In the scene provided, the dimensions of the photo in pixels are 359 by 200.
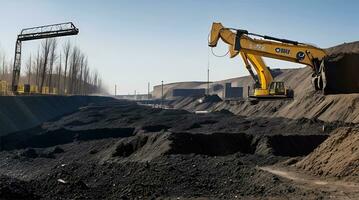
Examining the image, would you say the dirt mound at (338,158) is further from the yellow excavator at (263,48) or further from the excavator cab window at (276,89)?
the excavator cab window at (276,89)

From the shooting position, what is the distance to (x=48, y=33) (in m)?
55.2

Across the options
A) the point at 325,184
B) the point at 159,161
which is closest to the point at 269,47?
the point at 159,161

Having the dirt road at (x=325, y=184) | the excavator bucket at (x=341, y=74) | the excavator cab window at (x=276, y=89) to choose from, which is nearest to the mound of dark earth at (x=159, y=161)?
the dirt road at (x=325, y=184)

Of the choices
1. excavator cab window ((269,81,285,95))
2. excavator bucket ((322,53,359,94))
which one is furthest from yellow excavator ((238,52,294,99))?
excavator bucket ((322,53,359,94))

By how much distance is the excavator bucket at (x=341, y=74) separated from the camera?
26719 millimetres

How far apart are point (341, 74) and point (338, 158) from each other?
12.4 m

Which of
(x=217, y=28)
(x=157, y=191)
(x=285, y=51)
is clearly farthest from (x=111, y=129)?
(x=157, y=191)

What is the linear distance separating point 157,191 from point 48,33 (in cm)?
4423

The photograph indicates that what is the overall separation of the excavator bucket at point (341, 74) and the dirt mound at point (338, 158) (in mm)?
9436

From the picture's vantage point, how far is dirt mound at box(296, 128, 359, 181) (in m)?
15.2

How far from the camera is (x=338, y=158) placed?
16.1 metres

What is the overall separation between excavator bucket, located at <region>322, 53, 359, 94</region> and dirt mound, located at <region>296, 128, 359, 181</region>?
944 centimetres

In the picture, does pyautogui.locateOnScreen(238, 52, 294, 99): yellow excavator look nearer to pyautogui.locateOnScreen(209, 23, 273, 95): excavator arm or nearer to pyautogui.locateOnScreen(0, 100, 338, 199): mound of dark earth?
pyautogui.locateOnScreen(209, 23, 273, 95): excavator arm

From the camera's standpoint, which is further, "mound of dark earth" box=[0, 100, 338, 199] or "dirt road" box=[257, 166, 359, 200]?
"mound of dark earth" box=[0, 100, 338, 199]
